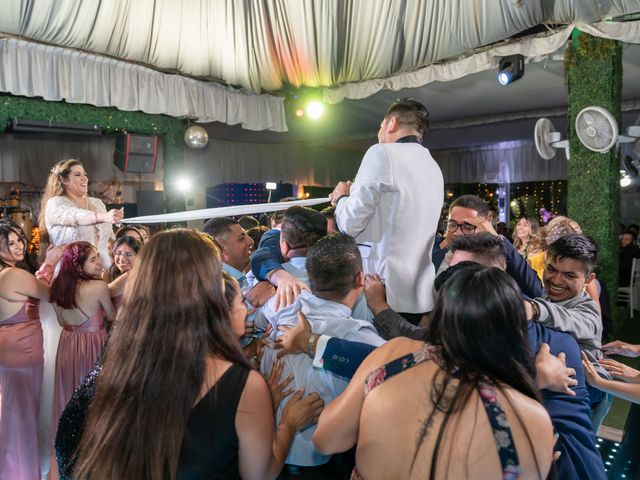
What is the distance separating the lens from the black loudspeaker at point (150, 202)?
770cm

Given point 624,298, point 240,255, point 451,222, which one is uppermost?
point 451,222

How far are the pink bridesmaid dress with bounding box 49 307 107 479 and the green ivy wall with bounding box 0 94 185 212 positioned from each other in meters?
4.36

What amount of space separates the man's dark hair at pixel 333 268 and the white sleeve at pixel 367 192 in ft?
0.71

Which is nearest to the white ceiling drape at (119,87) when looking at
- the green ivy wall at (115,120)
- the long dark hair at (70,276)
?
the green ivy wall at (115,120)

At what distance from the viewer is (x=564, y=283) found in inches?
77.0

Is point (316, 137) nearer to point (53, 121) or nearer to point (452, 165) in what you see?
point (452, 165)

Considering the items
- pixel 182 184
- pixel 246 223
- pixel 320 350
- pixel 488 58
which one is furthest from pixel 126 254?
pixel 182 184

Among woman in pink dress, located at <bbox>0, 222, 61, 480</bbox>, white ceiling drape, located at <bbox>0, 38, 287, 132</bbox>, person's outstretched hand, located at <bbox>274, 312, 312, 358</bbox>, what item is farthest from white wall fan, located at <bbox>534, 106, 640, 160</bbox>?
woman in pink dress, located at <bbox>0, 222, 61, 480</bbox>

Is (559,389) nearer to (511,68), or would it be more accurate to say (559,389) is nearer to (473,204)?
(473,204)

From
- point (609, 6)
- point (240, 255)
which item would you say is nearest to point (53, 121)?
point (240, 255)

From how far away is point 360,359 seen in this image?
150 cm

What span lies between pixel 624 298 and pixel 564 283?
226 inches

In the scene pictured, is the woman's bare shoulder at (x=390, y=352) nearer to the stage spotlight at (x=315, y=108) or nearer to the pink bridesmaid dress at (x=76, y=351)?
the pink bridesmaid dress at (x=76, y=351)

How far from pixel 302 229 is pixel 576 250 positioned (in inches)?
45.5
